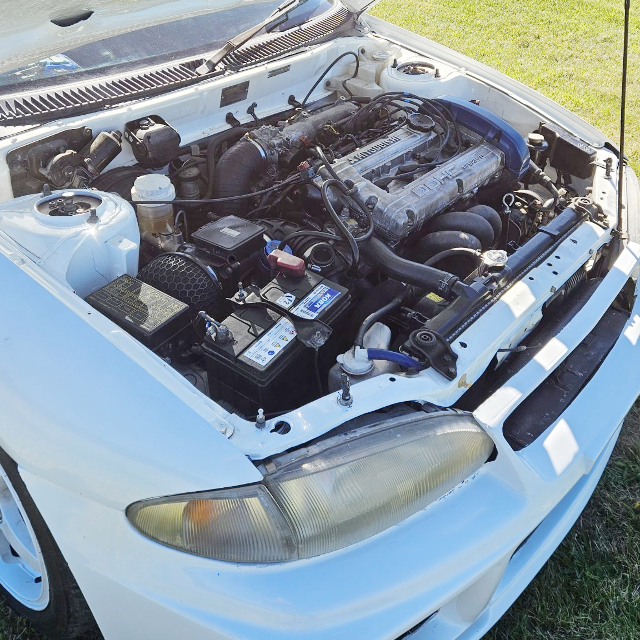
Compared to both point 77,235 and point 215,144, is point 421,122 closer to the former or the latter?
point 215,144

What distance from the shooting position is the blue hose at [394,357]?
1617 mm

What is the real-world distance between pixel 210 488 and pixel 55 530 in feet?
1.26

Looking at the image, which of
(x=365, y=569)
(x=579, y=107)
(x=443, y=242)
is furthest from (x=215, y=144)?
(x=579, y=107)

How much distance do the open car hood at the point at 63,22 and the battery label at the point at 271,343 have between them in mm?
1536

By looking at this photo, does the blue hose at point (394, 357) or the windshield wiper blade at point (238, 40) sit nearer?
the blue hose at point (394, 357)

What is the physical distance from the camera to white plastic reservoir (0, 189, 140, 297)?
6.01 feet

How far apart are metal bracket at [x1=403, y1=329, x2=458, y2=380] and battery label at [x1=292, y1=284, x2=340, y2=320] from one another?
262mm

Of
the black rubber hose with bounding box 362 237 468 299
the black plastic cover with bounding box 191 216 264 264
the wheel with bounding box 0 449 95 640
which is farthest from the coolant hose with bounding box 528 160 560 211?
Answer: the wheel with bounding box 0 449 95 640

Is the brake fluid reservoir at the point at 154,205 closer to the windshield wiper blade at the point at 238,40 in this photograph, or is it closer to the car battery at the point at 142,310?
the car battery at the point at 142,310

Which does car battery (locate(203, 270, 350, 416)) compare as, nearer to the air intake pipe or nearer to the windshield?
the air intake pipe

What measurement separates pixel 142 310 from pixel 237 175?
0.82 m

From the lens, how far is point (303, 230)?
2119mm

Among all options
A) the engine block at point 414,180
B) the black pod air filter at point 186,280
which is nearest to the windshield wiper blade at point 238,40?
the engine block at point 414,180

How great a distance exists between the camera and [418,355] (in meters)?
1.64
